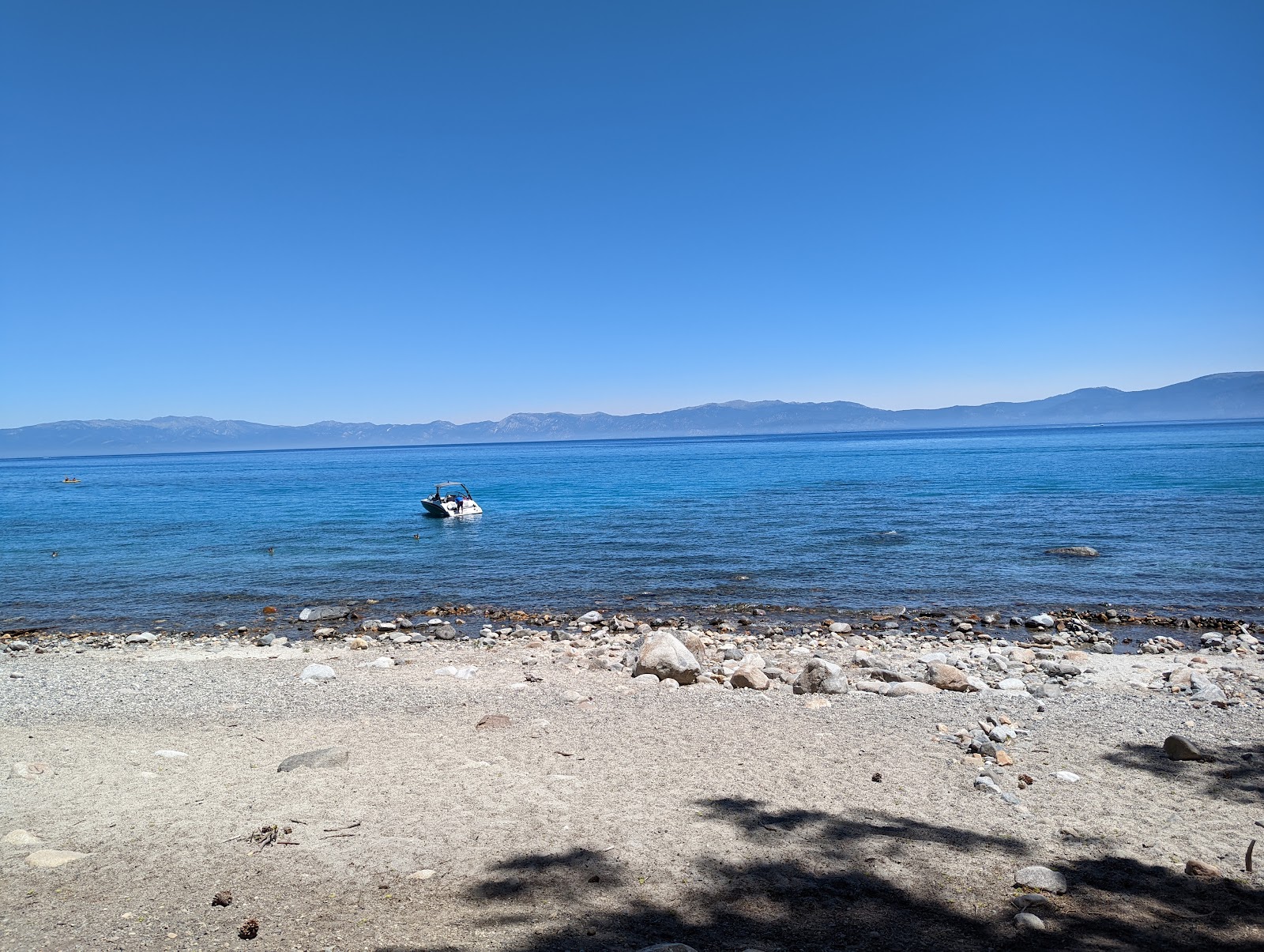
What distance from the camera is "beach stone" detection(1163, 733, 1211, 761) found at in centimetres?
746

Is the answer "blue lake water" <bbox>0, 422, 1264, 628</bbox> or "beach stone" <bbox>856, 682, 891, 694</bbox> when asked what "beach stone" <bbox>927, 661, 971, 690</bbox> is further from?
"blue lake water" <bbox>0, 422, 1264, 628</bbox>

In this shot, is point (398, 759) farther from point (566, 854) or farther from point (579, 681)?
point (579, 681)

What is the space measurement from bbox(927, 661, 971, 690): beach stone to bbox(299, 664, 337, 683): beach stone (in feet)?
32.1

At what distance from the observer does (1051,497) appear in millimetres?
42000

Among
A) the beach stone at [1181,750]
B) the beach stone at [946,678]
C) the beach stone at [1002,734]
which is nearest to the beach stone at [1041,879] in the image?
the beach stone at [1002,734]

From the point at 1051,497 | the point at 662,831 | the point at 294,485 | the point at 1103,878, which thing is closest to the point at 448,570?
the point at 662,831

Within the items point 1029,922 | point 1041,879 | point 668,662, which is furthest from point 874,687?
point 1029,922

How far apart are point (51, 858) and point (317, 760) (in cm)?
245

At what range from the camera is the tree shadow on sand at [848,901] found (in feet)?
14.7

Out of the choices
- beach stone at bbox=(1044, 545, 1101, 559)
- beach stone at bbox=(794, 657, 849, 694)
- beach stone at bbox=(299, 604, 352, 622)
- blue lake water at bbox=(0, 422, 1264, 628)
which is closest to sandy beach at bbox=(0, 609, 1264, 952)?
beach stone at bbox=(794, 657, 849, 694)

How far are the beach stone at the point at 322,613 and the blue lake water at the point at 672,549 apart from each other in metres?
1.62

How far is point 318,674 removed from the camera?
12.1 meters

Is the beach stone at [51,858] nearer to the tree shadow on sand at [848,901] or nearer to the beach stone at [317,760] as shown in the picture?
the beach stone at [317,760]

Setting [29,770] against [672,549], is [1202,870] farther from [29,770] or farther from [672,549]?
[672,549]
